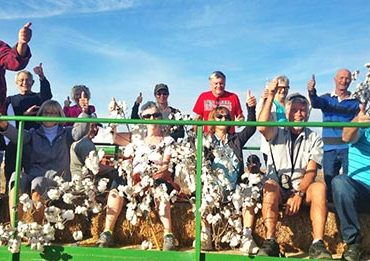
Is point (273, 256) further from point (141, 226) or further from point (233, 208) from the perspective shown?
point (141, 226)

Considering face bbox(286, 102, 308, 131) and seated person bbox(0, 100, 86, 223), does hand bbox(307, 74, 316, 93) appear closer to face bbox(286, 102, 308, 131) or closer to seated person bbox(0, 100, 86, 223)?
face bbox(286, 102, 308, 131)

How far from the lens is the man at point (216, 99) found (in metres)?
6.92

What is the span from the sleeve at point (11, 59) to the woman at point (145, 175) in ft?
7.29

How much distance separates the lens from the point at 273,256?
16.2ft

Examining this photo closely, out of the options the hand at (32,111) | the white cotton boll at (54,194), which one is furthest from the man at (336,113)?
the hand at (32,111)

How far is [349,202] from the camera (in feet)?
16.3

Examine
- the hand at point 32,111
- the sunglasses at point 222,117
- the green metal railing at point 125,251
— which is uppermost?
the hand at point 32,111

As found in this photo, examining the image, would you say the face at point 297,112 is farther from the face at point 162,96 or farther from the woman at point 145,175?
the face at point 162,96

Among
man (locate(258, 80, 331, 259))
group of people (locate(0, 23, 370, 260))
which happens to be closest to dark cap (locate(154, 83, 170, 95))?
group of people (locate(0, 23, 370, 260))

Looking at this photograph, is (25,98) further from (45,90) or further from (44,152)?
(44,152)

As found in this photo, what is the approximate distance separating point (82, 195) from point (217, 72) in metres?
2.65

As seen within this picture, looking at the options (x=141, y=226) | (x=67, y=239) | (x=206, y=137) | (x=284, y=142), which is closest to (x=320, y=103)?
(x=284, y=142)

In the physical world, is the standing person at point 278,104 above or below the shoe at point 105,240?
above

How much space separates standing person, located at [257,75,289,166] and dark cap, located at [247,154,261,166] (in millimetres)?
153
